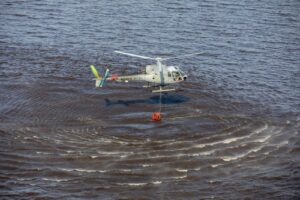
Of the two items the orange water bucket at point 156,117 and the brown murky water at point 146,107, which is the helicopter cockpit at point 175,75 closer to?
the brown murky water at point 146,107

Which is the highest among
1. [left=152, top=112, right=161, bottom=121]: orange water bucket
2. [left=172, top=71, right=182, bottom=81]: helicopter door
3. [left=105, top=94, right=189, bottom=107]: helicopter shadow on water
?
[left=172, top=71, right=182, bottom=81]: helicopter door

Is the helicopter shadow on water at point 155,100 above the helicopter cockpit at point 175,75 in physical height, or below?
below

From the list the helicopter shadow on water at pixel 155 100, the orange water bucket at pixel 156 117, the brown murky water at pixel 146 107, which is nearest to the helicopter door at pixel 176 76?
the brown murky water at pixel 146 107

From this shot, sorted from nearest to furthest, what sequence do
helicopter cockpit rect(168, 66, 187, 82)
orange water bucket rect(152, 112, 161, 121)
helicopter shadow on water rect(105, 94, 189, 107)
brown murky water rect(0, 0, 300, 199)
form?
brown murky water rect(0, 0, 300, 199), orange water bucket rect(152, 112, 161, 121), helicopter cockpit rect(168, 66, 187, 82), helicopter shadow on water rect(105, 94, 189, 107)

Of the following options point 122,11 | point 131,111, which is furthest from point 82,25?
point 131,111

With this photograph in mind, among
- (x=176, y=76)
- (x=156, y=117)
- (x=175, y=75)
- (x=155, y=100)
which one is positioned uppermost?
(x=175, y=75)

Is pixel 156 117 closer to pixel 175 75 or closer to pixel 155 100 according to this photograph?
pixel 155 100

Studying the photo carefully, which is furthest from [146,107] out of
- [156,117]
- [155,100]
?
[156,117]

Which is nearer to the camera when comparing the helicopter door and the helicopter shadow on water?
the helicopter door

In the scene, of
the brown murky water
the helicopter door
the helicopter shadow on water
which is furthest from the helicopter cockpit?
the helicopter shadow on water

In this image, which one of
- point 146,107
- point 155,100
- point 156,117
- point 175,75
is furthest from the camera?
point 155,100

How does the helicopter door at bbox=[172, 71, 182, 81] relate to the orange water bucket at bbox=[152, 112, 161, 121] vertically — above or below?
above

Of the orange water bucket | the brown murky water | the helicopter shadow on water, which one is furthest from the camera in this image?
the helicopter shadow on water

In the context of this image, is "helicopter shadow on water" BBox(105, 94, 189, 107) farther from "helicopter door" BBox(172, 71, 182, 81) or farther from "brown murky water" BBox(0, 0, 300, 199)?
"helicopter door" BBox(172, 71, 182, 81)
